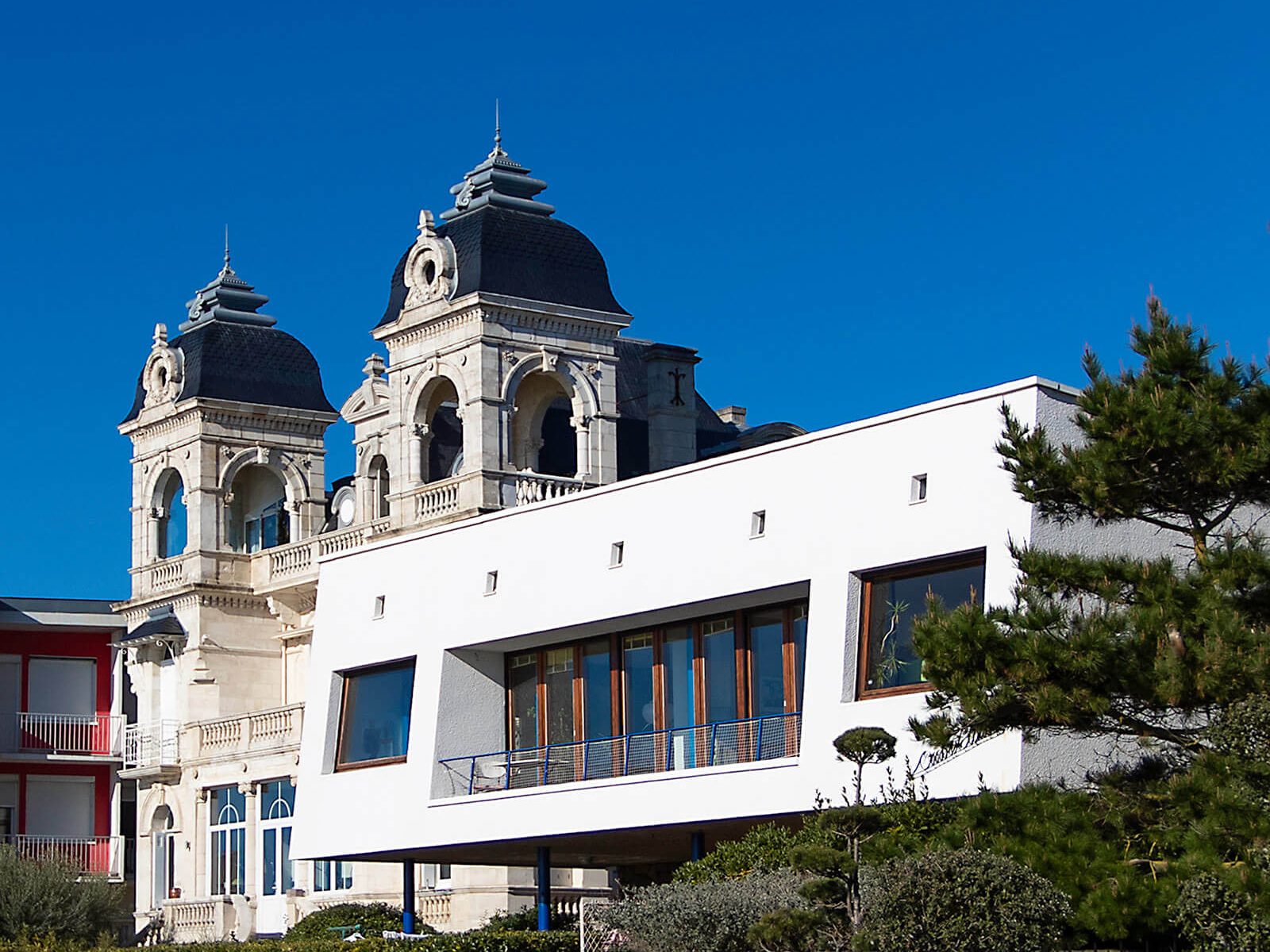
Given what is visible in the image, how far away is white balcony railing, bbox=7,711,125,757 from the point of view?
55500mm

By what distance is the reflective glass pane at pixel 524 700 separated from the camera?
35.5 metres

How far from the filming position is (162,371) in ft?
178

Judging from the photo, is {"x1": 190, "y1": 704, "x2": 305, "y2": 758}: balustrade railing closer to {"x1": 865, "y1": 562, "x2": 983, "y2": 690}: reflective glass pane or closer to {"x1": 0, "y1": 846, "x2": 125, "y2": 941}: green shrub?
{"x1": 0, "y1": 846, "x2": 125, "y2": 941}: green shrub

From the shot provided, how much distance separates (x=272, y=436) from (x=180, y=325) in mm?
3999

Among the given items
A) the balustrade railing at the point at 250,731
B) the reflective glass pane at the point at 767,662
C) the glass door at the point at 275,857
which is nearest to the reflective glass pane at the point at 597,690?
the reflective glass pane at the point at 767,662

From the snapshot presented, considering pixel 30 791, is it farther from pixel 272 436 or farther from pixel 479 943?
pixel 479 943

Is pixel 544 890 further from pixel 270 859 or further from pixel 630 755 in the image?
pixel 270 859

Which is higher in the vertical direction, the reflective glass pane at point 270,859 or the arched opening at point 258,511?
the arched opening at point 258,511

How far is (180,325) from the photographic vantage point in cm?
5522

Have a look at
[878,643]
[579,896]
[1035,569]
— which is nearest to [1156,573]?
[1035,569]

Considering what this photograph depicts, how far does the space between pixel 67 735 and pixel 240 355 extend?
10637 millimetres

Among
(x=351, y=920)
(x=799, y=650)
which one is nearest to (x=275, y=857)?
(x=351, y=920)

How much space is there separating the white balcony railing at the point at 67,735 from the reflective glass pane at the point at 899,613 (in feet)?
101

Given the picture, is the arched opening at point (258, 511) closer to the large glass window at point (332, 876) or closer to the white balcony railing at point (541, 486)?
the large glass window at point (332, 876)
